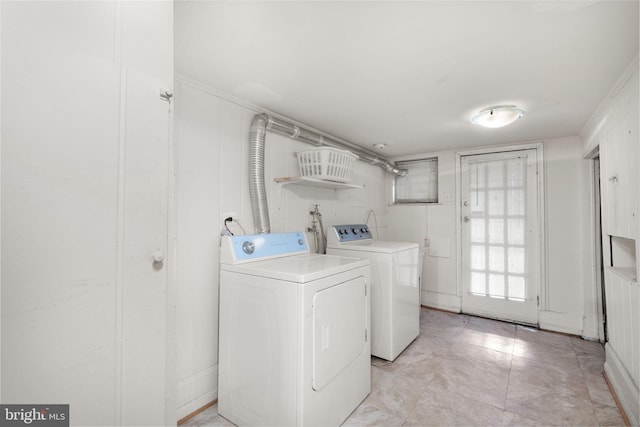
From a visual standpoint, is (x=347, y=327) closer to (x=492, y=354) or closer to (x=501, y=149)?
(x=492, y=354)

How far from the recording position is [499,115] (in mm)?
2406

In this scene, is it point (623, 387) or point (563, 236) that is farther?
point (563, 236)

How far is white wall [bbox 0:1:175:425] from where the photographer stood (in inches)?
26.4

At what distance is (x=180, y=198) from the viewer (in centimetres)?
184

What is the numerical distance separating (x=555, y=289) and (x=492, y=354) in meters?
1.29

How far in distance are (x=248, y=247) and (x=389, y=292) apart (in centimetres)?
132

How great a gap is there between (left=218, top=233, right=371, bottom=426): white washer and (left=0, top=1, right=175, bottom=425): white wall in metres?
0.71

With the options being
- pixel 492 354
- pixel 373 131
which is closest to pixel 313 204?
pixel 373 131

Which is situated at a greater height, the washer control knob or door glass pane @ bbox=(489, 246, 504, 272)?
the washer control knob

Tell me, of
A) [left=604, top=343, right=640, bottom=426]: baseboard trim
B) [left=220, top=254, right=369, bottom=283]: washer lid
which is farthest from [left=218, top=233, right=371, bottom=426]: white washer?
[left=604, top=343, right=640, bottom=426]: baseboard trim

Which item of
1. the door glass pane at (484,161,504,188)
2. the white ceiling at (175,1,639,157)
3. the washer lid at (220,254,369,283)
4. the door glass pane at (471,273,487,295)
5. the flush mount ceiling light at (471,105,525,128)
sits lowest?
the door glass pane at (471,273,487,295)

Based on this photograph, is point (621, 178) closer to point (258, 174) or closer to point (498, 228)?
point (498, 228)

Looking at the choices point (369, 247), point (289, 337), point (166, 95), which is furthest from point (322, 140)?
point (166, 95)
